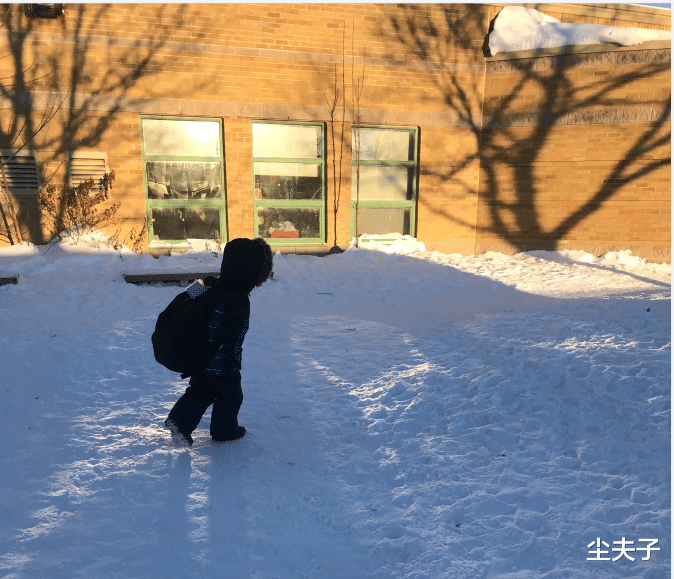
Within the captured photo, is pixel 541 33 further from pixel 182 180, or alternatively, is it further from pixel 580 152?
pixel 182 180

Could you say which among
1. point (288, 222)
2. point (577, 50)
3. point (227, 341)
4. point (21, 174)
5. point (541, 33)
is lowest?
point (288, 222)

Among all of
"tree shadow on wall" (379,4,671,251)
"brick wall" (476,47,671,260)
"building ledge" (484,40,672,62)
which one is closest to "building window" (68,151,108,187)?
"tree shadow on wall" (379,4,671,251)

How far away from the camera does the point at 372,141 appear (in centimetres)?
Result: 1008

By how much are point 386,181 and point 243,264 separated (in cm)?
771

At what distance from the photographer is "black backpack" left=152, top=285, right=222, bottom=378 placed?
3.03 meters

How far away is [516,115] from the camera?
10125 mm

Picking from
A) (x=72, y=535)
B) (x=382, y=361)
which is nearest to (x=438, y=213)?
(x=382, y=361)

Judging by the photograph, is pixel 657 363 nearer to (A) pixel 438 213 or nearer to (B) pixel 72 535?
(B) pixel 72 535

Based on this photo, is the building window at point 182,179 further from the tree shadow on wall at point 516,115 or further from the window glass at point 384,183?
the tree shadow on wall at point 516,115

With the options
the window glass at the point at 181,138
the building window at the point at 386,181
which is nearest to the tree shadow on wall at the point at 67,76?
the window glass at the point at 181,138

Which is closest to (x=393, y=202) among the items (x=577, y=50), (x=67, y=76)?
(x=577, y=50)

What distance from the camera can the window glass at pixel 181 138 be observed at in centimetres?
906

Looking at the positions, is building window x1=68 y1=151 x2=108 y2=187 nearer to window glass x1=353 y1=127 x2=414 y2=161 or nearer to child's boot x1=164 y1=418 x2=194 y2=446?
window glass x1=353 y1=127 x2=414 y2=161

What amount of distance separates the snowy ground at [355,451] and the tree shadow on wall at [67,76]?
151 inches
